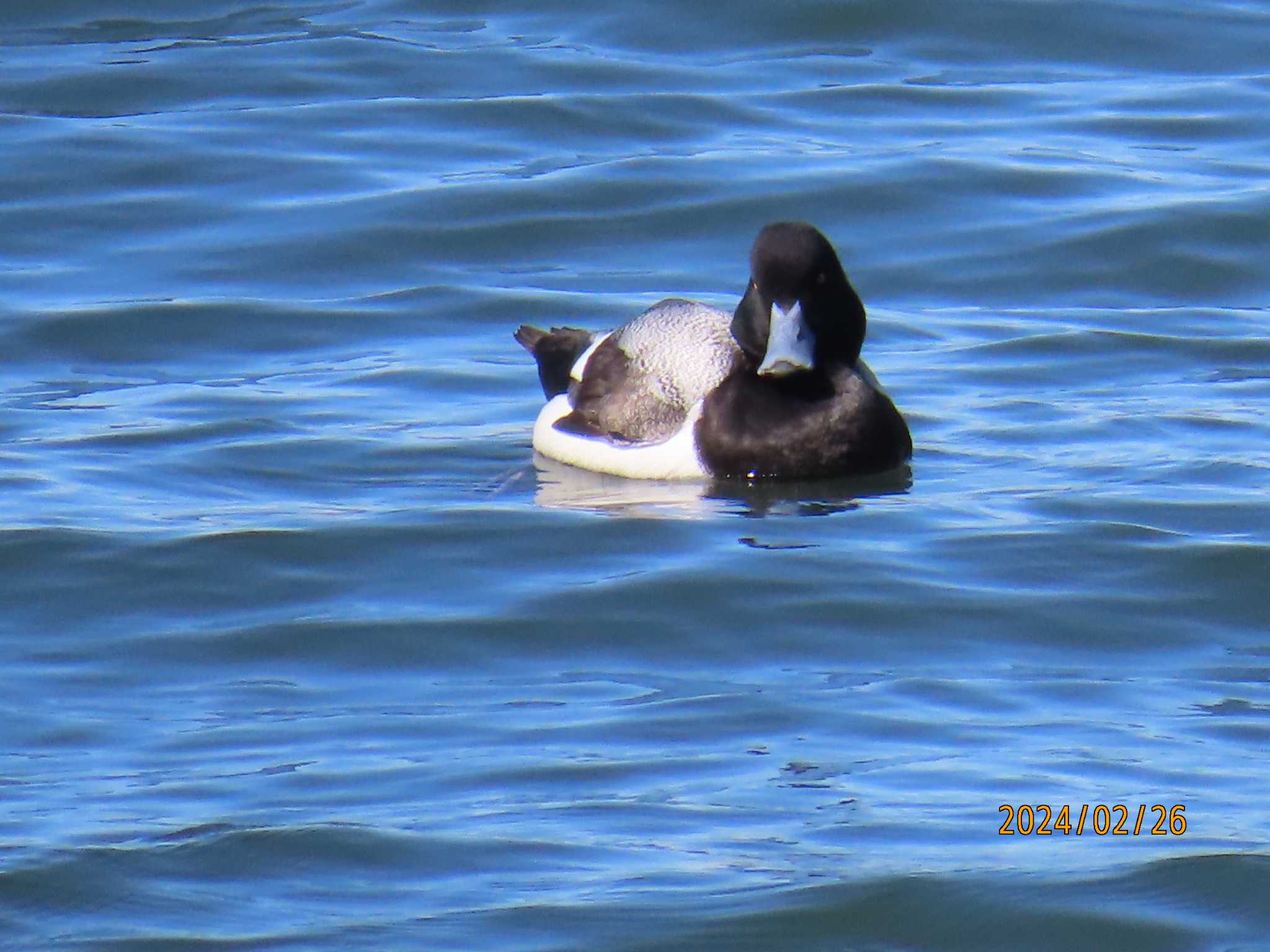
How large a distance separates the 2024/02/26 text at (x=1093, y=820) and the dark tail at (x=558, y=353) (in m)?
4.88

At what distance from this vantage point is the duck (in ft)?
32.2

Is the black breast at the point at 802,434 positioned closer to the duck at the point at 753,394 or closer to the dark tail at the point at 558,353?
the duck at the point at 753,394

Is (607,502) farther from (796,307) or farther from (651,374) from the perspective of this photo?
(796,307)

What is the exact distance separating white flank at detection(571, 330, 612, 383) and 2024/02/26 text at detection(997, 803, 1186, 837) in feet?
15.6

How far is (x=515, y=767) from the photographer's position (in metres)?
6.34

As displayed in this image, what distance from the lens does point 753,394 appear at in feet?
32.5

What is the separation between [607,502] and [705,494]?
39 centimetres

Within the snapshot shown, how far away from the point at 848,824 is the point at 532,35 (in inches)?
513

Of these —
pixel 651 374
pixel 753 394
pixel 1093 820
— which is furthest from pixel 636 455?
pixel 1093 820

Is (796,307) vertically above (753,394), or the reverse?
(796,307)

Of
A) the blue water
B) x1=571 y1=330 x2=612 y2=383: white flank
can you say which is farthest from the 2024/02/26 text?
x1=571 y1=330 x2=612 y2=383: white flank

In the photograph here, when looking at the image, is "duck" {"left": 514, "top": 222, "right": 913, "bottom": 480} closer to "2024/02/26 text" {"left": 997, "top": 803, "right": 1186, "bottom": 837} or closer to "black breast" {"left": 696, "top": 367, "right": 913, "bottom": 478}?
"black breast" {"left": 696, "top": 367, "right": 913, "bottom": 478}

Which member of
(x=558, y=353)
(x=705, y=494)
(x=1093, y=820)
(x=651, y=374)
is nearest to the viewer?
(x=1093, y=820)

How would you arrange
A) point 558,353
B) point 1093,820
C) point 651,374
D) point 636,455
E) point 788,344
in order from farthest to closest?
point 558,353 → point 651,374 → point 636,455 → point 788,344 → point 1093,820
